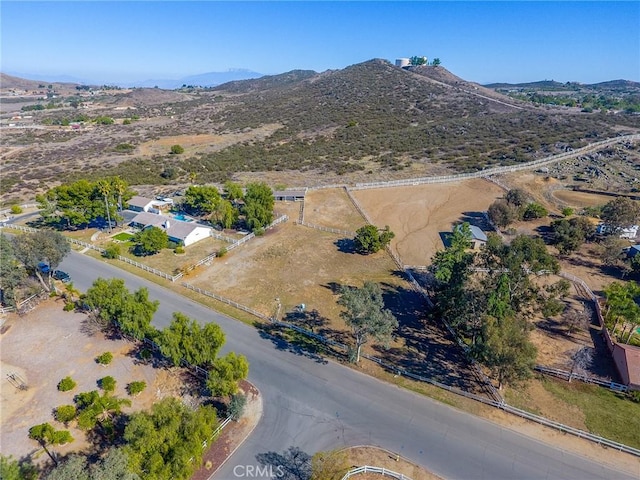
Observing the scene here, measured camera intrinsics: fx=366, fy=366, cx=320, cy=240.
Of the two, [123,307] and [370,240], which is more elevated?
[370,240]

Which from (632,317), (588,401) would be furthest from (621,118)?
(588,401)

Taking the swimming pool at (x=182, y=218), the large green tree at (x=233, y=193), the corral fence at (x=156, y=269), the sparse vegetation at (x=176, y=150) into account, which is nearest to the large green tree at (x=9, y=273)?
the corral fence at (x=156, y=269)

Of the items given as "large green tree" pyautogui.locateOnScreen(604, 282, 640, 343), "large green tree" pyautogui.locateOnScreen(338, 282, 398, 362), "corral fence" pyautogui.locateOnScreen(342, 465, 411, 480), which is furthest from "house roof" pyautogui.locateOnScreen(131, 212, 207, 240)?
"large green tree" pyautogui.locateOnScreen(604, 282, 640, 343)

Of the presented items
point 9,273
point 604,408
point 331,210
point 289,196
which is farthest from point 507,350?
point 289,196

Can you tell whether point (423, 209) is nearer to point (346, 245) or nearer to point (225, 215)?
point (346, 245)

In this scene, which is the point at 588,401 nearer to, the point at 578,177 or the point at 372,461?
the point at 372,461
